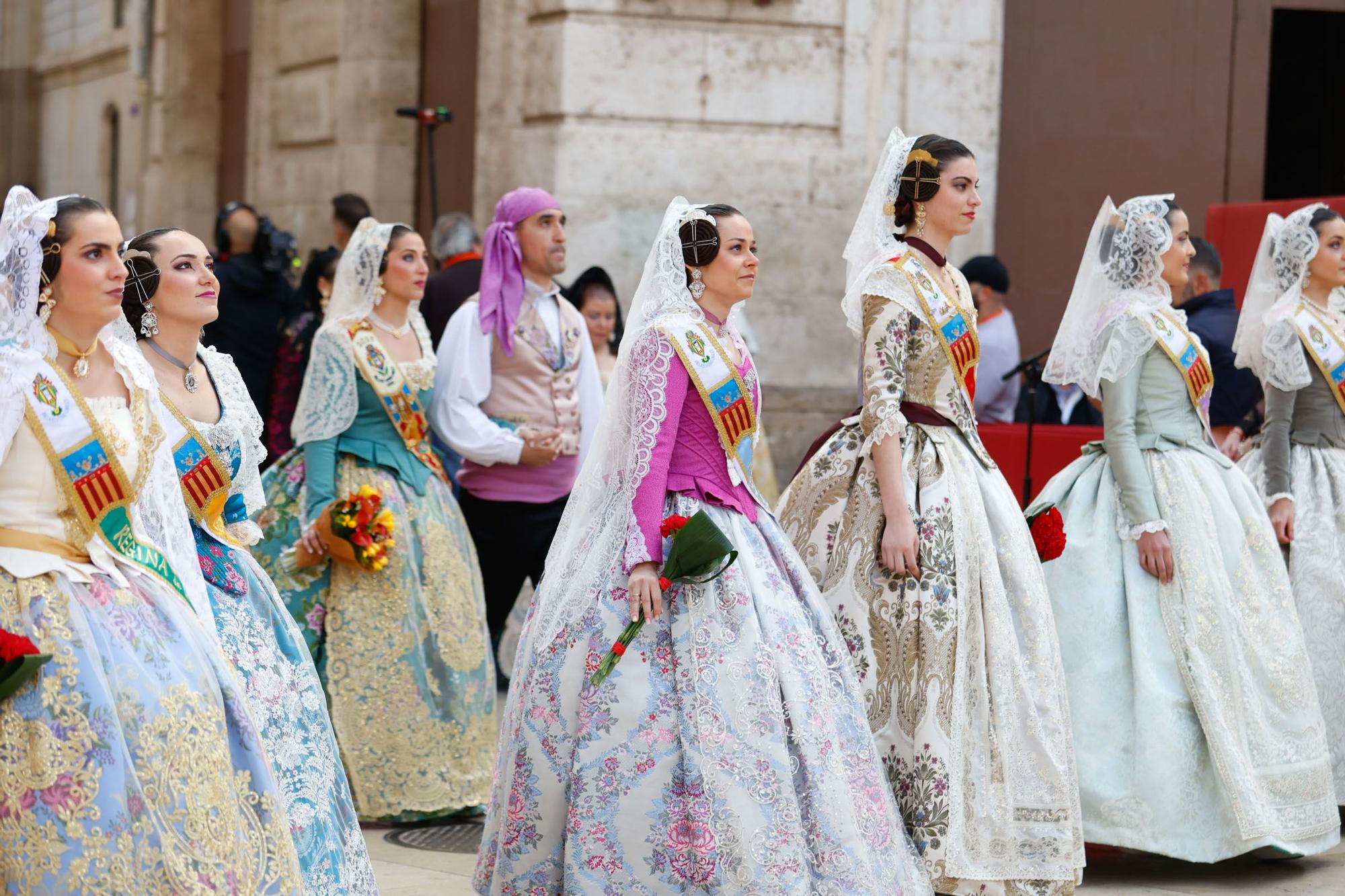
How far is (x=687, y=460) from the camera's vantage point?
198 inches

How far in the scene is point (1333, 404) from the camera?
22.2ft

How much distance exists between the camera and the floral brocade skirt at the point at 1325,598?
662 cm

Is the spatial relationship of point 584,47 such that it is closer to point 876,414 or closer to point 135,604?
point 876,414

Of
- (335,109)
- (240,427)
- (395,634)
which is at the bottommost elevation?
(395,634)

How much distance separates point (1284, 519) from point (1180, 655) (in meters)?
1.05

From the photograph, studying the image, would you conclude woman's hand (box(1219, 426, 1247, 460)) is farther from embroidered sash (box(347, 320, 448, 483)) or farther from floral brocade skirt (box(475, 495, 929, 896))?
embroidered sash (box(347, 320, 448, 483))

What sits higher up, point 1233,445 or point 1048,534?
point 1233,445

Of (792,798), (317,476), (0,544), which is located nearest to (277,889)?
(0,544)

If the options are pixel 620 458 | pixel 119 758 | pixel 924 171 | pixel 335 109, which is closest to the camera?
pixel 119 758

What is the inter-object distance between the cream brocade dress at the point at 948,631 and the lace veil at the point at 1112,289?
0.77m

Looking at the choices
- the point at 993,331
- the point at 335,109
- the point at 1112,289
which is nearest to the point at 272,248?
the point at 993,331

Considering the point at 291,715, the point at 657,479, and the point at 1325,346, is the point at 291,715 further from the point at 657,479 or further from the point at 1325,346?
the point at 1325,346

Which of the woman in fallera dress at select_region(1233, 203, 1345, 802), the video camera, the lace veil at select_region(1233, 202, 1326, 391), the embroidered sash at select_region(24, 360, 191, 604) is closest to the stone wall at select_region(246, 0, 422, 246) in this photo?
the video camera

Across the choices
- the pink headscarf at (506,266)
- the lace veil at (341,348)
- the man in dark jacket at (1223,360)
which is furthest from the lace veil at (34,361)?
the man in dark jacket at (1223,360)
